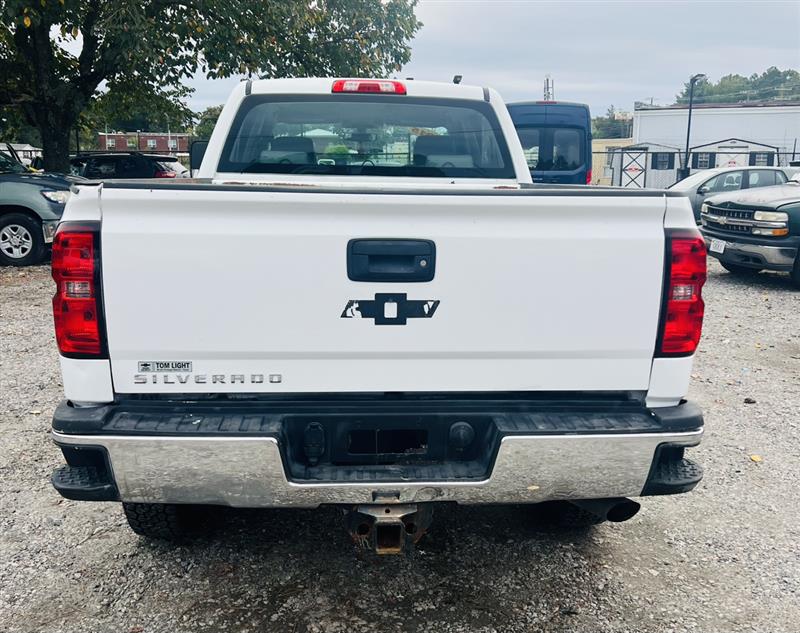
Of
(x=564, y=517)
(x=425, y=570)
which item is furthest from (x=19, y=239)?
(x=564, y=517)

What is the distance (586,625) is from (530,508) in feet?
3.09

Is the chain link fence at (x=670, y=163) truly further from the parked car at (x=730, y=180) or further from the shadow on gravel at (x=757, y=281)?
the shadow on gravel at (x=757, y=281)

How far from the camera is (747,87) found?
11200cm

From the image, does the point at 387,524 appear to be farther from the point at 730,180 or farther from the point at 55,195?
the point at 730,180

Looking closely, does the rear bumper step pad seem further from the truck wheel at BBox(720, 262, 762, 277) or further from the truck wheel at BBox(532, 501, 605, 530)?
the truck wheel at BBox(720, 262, 762, 277)

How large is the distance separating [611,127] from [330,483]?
295 feet

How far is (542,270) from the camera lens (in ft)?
8.45

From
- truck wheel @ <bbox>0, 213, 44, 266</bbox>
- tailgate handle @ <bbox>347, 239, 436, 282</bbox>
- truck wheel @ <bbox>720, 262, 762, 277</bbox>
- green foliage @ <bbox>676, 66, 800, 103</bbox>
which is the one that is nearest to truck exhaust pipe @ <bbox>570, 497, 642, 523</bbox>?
tailgate handle @ <bbox>347, 239, 436, 282</bbox>

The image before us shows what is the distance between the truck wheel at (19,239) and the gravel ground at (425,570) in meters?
7.51

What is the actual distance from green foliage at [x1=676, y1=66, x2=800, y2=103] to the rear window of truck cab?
104873 millimetres

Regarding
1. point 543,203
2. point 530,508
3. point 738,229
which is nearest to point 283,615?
point 530,508

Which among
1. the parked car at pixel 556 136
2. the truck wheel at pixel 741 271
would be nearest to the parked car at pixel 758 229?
the truck wheel at pixel 741 271

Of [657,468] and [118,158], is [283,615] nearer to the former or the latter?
[657,468]

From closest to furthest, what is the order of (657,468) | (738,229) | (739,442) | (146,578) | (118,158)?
(657,468) → (146,578) → (739,442) → (738,229) → (118,158)
